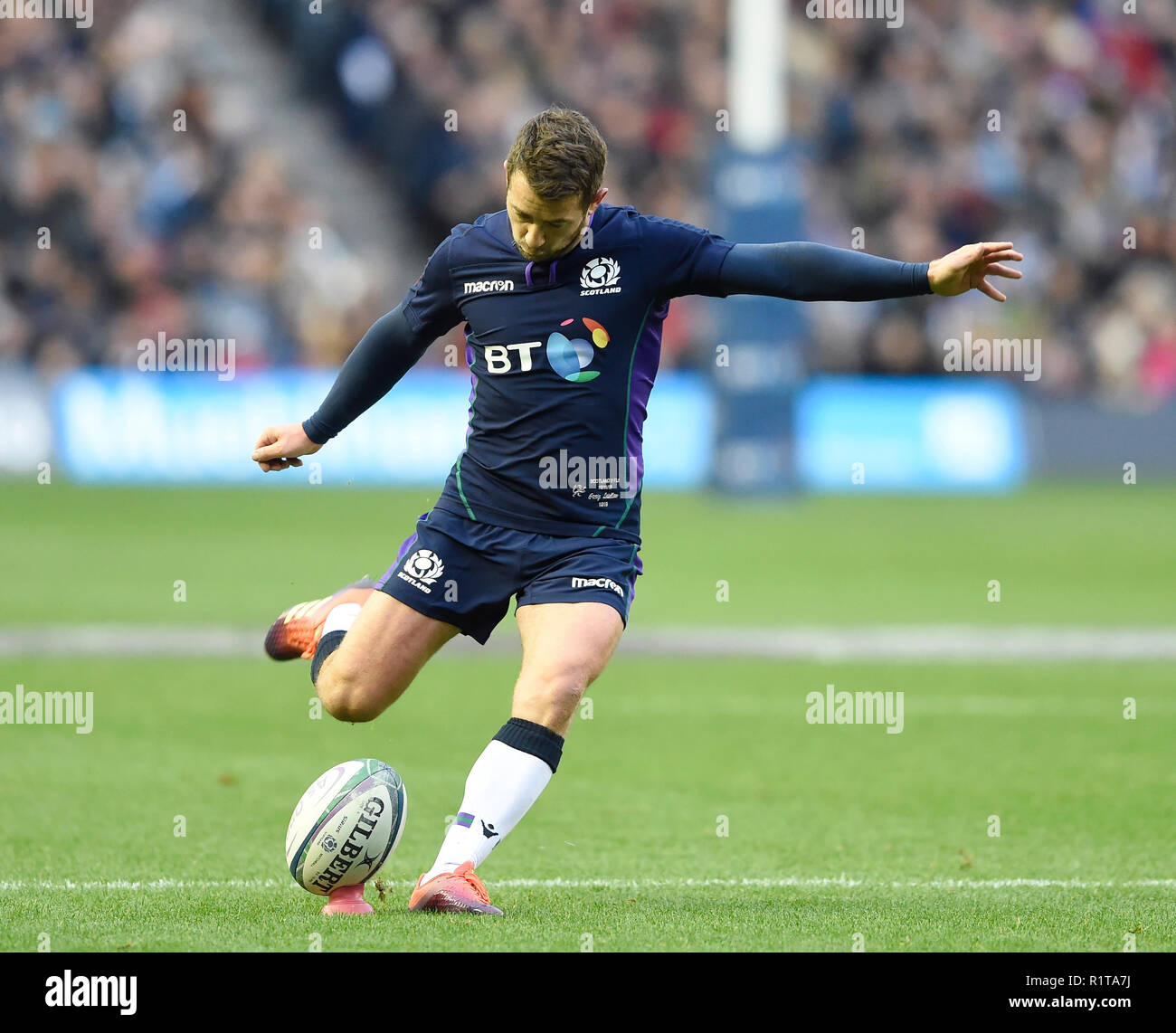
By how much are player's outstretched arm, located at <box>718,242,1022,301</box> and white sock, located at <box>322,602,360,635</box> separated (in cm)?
167

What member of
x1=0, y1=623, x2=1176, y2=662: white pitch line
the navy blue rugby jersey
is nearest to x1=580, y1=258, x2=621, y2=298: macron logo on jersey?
the navy blue rugby jersey

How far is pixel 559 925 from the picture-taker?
544cm

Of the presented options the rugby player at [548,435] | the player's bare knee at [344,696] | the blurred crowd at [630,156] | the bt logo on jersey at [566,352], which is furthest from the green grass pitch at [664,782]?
the blurred crowd at [630,156]

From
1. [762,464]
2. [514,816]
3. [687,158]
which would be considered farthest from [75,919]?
[687,158]

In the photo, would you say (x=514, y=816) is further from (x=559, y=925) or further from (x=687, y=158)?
(x=687, y=158)

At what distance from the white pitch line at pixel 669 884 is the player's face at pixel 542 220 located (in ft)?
6.76

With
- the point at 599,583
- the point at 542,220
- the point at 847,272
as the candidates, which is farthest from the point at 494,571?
the point at 847,272

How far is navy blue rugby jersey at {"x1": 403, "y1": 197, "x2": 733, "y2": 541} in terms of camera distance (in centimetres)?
588

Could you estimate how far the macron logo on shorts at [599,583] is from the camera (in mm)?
5797

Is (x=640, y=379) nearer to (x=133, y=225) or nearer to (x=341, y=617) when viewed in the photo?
(x=341, y=617)

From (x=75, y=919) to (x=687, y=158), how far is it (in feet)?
73.3

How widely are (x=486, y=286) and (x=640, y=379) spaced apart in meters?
0.57

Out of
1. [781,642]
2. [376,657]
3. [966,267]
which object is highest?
[966,267]

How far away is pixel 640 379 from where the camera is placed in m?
6.03
